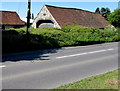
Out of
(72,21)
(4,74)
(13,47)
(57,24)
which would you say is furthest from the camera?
(72,21)

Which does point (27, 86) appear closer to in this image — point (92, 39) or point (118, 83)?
point (118, 83)

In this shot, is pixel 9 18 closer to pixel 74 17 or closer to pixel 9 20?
pixel 9 20

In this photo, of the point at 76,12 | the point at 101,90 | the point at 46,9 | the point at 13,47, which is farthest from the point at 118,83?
the point at 76,12

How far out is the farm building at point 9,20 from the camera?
41281mm

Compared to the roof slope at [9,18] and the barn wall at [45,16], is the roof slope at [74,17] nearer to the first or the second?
the barn wall at [45,16]

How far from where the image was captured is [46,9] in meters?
38.5

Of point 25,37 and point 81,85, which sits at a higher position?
point 25,37

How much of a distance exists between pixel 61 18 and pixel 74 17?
14.8ft

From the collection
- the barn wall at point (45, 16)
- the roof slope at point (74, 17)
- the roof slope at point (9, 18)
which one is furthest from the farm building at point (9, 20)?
the roof slope at point (74, 17)

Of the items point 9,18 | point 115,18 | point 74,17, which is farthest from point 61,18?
point 115,18

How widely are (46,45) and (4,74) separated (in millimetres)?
11044

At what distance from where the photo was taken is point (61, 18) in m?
38.8

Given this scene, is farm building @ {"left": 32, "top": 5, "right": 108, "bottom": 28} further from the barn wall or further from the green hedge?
the green hedge

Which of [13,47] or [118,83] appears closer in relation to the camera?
[118,83]
